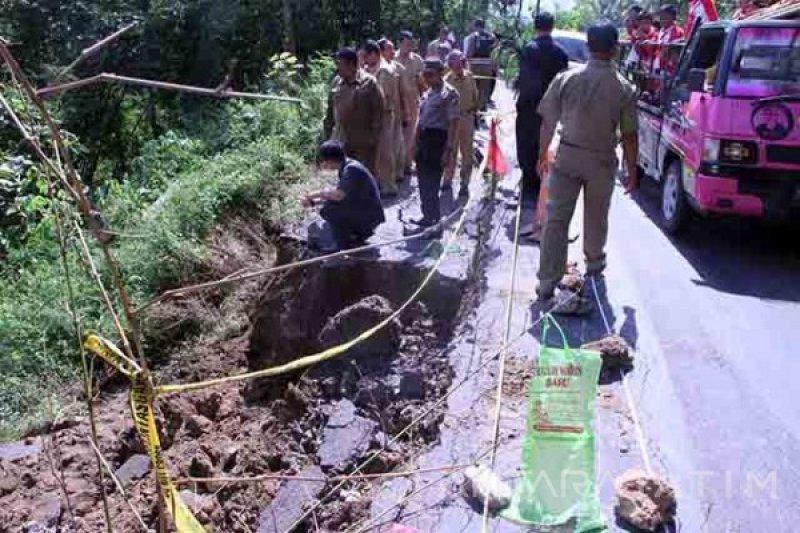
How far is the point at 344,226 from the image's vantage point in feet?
22.5

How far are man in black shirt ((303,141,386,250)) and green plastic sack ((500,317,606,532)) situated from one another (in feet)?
11.7

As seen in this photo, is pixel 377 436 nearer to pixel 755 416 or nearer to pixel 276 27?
pixel 755 416

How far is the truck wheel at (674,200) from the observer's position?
7.48 meters

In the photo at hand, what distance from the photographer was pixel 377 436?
180 inches

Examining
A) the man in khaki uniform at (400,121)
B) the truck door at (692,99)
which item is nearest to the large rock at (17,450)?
the man in khaki uniform at (400,121)

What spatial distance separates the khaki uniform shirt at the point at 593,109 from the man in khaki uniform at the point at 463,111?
288cm

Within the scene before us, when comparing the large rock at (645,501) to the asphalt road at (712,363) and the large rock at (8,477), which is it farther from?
the large rock at (8,477)

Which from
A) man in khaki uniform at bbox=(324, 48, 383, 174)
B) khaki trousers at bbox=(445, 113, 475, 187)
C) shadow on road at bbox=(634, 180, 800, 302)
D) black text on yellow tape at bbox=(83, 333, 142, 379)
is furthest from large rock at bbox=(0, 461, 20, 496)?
khaki trousers at bbox=(445, 113, 475, 187)

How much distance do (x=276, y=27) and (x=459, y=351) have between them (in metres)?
15.6

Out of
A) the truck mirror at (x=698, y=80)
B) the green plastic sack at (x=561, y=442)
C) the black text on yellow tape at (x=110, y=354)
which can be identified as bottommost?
the green plastic sack at (x=561, y=442)

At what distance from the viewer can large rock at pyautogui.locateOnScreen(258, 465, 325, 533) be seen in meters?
4.09

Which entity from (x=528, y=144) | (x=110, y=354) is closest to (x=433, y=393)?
(x=110, y=354)

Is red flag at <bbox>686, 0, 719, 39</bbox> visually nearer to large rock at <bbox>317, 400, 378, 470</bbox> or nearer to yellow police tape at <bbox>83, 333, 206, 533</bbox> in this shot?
large rock at <bbox>317, 400, 378, 470</bbox>

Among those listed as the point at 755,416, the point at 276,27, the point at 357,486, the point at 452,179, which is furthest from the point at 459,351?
the point at 276,27
